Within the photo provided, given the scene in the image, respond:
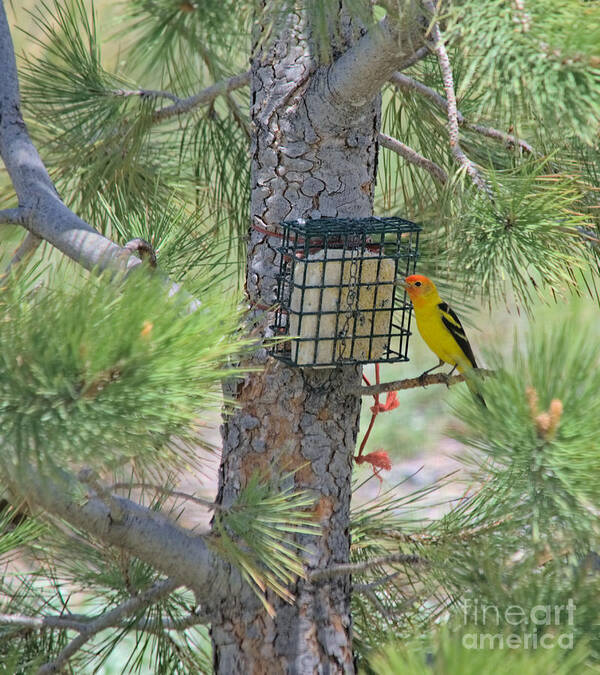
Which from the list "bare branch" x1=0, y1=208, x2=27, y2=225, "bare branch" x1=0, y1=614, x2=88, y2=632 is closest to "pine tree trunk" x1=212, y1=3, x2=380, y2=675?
"bare branch" x1=0, y1=614, x2=88, y2=632

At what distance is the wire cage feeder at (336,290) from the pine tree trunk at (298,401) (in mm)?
46

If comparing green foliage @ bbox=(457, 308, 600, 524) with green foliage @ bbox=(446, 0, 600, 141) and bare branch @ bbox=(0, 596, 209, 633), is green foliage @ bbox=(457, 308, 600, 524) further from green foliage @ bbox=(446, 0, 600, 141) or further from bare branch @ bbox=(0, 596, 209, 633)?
bare branch @ bbox=(0, 596, 209, 633)

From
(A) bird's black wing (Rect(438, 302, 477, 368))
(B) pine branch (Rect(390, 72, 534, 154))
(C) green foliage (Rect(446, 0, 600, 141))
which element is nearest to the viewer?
(C) green foliage (Rect(446, 0, 600, 141))

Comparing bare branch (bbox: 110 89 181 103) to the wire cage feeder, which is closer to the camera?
the wire cage feeder

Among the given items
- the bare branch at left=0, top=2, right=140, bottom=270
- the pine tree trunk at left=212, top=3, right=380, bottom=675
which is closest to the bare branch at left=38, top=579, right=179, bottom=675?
the pine tree trunk at left=212, top=3, right=380, bottom=675

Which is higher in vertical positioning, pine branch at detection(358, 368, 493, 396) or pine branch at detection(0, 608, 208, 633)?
pine branch at detection(358, 368, 493, 396)

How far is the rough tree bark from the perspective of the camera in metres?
1.44

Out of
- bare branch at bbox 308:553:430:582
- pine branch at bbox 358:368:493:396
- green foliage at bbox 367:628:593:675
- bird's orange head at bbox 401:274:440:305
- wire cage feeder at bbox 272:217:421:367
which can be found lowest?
green foliage at bbox 367:628:593:675

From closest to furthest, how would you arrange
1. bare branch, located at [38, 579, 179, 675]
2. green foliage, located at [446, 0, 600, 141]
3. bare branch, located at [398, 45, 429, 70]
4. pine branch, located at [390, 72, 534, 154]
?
A: green foliage, located at [446, 0, 600, 141]
bare branch, located at [398, 45, 429, 70]
bare branch, located at [38, 579, 179, 675]
pine branch, located at [390, 72, 534, 154]

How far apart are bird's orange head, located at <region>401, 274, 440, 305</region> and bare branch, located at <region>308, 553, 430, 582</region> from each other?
1.74ft

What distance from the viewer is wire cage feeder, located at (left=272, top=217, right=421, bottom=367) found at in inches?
55.2

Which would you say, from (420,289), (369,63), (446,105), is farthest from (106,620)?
(446,105)

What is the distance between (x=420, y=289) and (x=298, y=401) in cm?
43

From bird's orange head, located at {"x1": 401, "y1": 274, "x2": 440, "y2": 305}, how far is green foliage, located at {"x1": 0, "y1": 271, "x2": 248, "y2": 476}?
86cm
